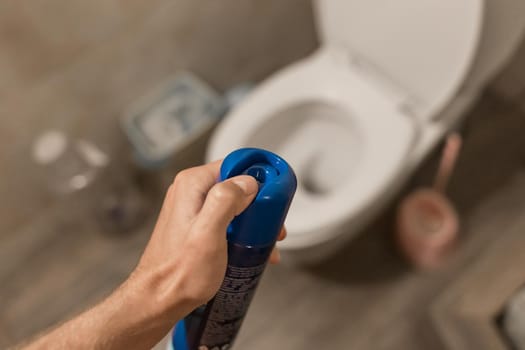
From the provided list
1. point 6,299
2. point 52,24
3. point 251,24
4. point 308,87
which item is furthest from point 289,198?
point 6,299

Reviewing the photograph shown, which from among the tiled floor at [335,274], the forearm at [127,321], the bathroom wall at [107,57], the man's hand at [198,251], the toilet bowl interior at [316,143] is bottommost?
the tiled floor at [335,274]

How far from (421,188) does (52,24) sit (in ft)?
3.20

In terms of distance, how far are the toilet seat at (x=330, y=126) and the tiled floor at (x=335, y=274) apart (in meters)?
0.26

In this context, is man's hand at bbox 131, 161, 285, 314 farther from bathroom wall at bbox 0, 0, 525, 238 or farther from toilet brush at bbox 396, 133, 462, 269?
toilet brush at bbox 396, 133, 462, 269

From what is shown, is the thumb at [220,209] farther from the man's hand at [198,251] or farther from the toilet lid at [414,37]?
Answer: the toilet lid at [414,37]

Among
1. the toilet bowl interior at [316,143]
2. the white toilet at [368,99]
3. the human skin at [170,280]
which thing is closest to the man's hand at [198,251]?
the human skin at [170,280]

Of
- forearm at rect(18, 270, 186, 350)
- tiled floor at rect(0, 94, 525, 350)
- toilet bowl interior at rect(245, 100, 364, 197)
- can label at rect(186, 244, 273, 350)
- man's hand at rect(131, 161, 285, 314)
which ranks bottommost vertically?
tiled floor at rect(0, 94, 525, 350)

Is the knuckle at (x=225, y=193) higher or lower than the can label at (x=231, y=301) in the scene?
higher

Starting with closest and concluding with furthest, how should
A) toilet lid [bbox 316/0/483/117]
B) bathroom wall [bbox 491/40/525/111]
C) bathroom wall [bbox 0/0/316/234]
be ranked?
toilet lid [bbox 316/0/483/117] → bathroom wall [bbox 0/0/316/234] → bathroom wall [bbox 491/40/525/111]

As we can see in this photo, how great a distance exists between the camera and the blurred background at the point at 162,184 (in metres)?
1.11

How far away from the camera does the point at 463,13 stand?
33.2 inches

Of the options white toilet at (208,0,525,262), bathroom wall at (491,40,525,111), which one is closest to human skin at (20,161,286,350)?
white toilet at (208,0,525,262)

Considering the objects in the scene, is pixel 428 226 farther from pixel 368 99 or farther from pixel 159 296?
pixel 159 296

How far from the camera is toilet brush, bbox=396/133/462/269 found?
47.9 inches
